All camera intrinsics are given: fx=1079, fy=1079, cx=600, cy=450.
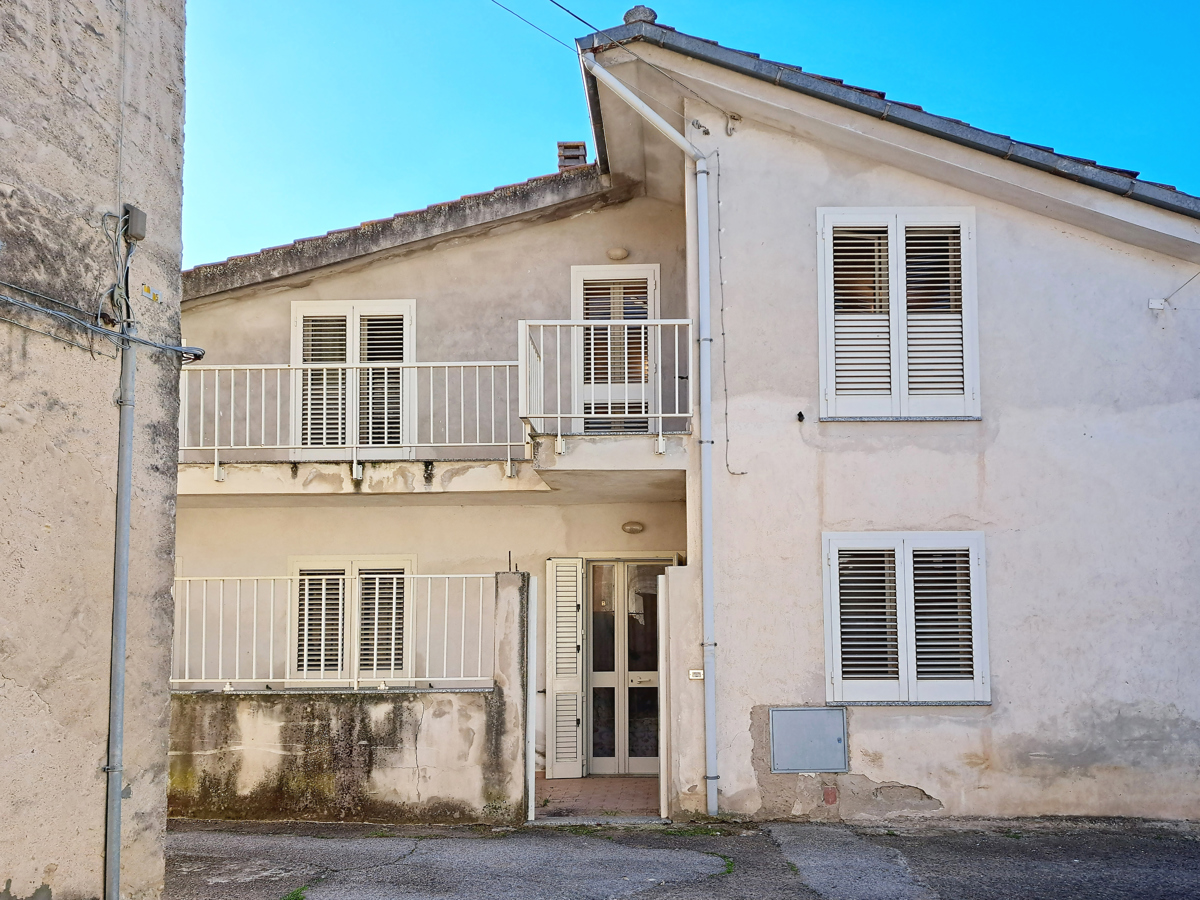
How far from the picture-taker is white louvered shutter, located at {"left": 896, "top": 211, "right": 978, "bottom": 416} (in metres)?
9.57

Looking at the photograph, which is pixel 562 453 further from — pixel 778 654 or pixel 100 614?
pixel 100 614

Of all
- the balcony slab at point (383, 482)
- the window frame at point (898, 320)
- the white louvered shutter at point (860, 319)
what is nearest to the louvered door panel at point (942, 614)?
the window frame at point (898, 320)

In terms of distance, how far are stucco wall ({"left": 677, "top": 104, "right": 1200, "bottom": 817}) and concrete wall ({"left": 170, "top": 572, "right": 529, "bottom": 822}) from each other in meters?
1.63

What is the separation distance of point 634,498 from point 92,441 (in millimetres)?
6676

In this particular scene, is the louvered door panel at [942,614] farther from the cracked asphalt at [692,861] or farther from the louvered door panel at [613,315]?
the louvered door panel at [613,315]

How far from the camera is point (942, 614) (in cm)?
941

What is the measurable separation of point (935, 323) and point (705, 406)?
7.28 feet

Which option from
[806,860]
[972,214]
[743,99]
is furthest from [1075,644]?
[743,99]

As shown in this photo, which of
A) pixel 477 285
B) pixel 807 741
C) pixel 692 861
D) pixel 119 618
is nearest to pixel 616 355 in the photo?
pixel 477 285

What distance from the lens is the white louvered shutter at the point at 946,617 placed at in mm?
9273

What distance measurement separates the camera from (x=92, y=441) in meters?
5.47

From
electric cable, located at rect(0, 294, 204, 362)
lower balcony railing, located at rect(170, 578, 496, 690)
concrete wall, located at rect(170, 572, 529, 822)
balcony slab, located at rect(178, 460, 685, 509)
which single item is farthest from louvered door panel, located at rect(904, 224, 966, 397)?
electric cable, located at rect(0, 294, 204, 362)

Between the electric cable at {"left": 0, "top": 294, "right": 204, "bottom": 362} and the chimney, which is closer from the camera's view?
the electric cable at {"left": 0, "top": 294, "right": 204, "bottom": 362}

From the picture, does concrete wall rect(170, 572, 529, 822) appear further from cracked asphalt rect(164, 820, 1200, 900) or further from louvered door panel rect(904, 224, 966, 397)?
louvered door panel rect(904, 224, 966, 397)
